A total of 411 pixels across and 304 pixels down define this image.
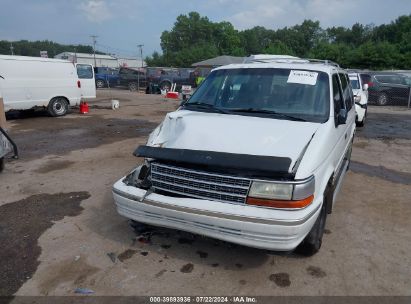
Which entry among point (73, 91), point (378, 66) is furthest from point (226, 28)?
point (73, 91)

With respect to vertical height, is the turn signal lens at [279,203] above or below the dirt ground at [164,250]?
above

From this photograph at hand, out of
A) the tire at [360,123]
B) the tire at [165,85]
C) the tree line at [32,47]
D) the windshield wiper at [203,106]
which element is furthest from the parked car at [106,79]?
the tree line at [32,47]

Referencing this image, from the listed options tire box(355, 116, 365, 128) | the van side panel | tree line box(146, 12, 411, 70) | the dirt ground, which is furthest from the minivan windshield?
tree line box(146, 12, 411, 70)

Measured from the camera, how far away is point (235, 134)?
11.2 ft

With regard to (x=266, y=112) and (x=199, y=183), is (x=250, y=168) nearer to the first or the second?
(x=199, y=183)

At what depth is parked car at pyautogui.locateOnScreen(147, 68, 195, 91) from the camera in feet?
88.8

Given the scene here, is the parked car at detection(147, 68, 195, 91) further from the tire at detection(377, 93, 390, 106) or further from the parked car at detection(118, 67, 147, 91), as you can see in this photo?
the tire at detection(377, 93, 390, 106)

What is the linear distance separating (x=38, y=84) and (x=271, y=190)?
1211 centimetres

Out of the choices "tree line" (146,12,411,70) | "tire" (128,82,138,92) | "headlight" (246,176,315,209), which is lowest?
"tire" (128,82,138,92)

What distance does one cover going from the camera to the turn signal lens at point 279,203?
2898 mm

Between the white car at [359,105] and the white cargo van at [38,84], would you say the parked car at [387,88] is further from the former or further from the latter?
the white cargo van at [38,84]

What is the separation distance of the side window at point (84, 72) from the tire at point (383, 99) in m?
14.7

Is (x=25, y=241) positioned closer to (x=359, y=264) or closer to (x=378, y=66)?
(x=359, y=264)

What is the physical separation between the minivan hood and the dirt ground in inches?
41.1
